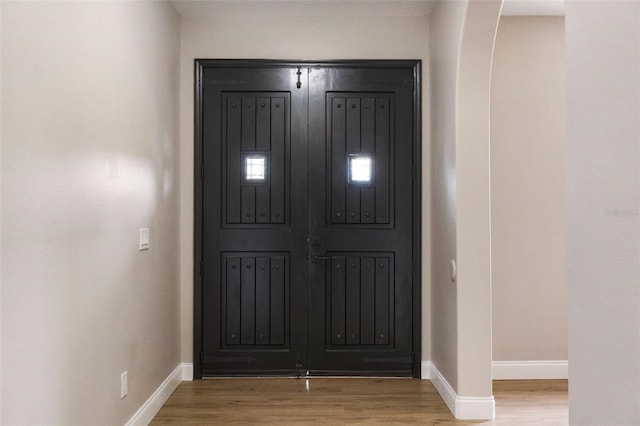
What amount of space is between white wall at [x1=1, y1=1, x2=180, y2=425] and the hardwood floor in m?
0.36

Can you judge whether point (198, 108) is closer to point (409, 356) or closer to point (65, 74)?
point (65, 74)

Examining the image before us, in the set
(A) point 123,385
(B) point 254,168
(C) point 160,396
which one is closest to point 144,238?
(A) point 123,385

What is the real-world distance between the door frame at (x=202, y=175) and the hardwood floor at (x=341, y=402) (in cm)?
32

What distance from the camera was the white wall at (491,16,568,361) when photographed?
13.4 feet

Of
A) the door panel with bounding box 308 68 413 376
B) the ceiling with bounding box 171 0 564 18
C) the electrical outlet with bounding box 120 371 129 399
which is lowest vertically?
the electrical outlet with bounding box 120 371 129 399

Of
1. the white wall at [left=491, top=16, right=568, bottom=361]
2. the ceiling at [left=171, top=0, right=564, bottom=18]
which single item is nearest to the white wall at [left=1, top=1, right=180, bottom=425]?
the ceiling at [left=171, top=0, right=564, bottom=18]

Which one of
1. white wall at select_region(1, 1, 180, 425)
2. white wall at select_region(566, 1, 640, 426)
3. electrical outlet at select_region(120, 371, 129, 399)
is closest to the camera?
white wall at select_region(566, 1, 640, 426)

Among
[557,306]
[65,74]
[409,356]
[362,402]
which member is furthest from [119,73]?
[557,306]

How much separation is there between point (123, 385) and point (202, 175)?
1.79 metres

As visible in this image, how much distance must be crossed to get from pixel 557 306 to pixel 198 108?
123 inches

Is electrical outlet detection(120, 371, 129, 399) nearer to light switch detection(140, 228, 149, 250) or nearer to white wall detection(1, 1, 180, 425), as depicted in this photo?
white wall detection(1, 1, 180, 425)

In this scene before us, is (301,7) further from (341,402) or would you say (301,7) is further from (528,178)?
(341,402)

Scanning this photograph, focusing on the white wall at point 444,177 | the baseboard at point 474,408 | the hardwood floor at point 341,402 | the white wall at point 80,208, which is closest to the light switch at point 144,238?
the white wall at point 80,208

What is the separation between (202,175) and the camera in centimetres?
412
